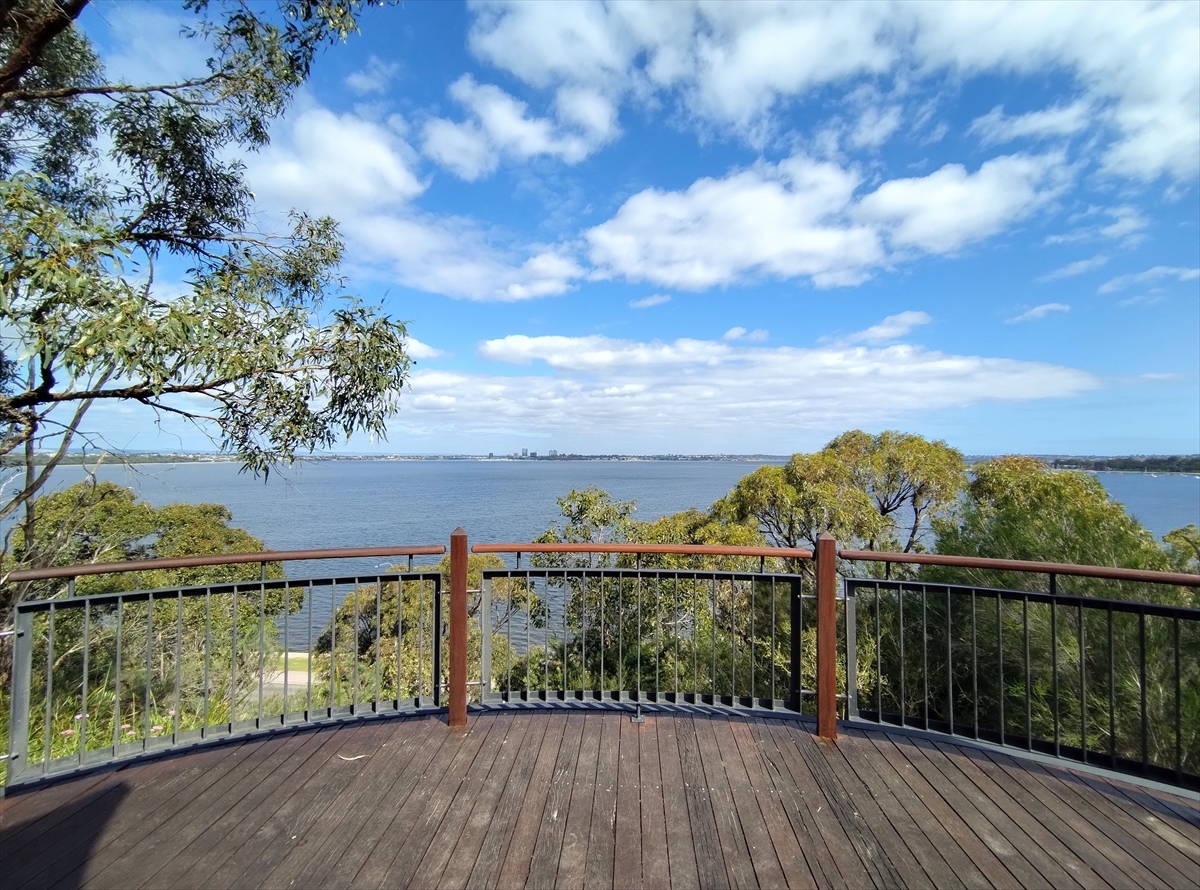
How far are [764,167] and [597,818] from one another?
34.7 ft

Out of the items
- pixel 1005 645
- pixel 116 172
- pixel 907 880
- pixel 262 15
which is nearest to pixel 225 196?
pixel 116 172

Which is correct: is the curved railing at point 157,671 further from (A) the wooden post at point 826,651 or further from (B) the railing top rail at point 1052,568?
(B) the railing top rail at point 1052,568

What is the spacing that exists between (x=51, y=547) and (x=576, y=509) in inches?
319

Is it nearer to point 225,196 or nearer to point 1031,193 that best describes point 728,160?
point 1031,193

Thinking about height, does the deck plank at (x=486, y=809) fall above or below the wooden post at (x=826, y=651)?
below

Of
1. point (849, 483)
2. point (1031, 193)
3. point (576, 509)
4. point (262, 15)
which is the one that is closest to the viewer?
point (262, 15)

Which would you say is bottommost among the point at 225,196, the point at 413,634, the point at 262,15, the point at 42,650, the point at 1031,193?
the point at 413,634

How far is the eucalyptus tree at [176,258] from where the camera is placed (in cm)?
344

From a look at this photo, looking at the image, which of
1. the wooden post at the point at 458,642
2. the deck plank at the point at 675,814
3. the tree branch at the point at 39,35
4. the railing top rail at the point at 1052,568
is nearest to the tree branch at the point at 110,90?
the tree branch at the point at 39,35

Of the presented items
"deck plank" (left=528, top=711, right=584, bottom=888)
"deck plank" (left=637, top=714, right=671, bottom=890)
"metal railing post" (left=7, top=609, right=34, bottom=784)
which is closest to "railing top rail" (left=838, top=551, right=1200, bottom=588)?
"deck plank" (left=637, top=714, right=671, bottom=890)

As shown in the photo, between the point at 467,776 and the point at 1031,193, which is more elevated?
the point at 1031,193

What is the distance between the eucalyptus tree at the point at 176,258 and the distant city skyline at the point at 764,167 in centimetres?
27

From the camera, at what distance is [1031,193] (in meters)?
10.1

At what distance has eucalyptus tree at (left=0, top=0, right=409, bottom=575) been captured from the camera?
3.44m
